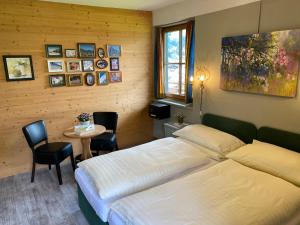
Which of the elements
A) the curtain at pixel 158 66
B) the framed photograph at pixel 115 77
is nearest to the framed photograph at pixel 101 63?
the framed photograph at pixel 115 77

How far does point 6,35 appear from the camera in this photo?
3.20 m

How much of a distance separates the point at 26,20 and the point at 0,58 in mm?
647

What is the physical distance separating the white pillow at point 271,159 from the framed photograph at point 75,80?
2577mm

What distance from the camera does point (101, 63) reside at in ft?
13.1

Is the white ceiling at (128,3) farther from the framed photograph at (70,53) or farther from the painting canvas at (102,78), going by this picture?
the painting canvas at (102,78)

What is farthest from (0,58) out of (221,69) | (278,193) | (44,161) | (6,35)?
(278,193)

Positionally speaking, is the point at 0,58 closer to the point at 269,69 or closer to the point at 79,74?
the point at 79,74

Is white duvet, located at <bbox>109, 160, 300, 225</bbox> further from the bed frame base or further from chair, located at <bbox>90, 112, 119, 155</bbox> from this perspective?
chair, located at <bbox>90, 112, 119, 155</bbox>

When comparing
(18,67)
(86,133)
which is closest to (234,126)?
(86,133)

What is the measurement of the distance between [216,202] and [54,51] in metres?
3.09

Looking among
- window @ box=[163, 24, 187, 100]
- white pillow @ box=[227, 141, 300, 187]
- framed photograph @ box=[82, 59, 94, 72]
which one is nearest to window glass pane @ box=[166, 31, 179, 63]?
window @ box=[163, 24, 187, 100]

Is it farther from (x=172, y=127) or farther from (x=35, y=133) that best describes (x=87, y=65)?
(x=172, y=127)

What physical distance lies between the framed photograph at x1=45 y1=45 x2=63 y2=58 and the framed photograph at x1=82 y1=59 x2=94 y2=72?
377 millimetres

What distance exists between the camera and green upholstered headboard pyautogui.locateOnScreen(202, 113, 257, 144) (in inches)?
118
